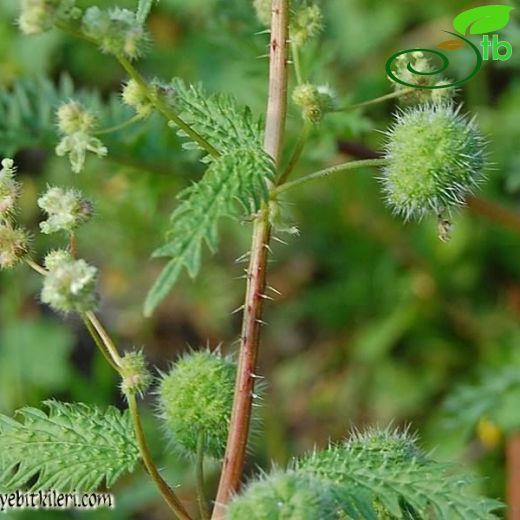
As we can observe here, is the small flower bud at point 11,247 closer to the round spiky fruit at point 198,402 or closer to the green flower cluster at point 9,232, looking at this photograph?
the green flower cluster at point 9,232

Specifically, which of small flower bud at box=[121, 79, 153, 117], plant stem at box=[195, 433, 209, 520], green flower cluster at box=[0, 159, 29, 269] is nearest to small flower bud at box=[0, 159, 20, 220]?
green flower cluster at box=[0, 159, 29, 269]

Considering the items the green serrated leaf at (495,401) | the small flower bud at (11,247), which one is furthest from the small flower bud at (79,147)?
the green serrated leaf at (495,401)

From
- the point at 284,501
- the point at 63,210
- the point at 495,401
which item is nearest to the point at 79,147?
the point at 63,210

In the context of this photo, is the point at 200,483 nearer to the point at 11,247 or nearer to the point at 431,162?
the point at 11,247

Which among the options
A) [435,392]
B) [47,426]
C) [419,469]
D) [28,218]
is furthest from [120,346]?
[419,469]

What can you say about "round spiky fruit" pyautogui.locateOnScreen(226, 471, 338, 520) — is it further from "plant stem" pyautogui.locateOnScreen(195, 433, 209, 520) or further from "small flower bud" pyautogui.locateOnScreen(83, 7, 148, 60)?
"small flower bud" pyautogui.locateOnScreen(83, 7, 148, 60)

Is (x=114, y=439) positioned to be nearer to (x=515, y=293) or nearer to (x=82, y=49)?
(x=515, y=293)
